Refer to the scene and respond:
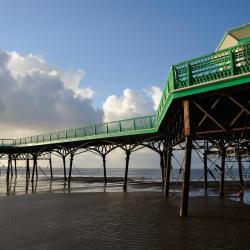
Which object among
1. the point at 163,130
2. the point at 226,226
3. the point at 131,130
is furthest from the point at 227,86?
the point at 131,130

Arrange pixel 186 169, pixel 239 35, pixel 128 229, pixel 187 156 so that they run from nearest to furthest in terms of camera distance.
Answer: pixel 128 229
pixel 186 169
pixel 187 156
pixel 239 35

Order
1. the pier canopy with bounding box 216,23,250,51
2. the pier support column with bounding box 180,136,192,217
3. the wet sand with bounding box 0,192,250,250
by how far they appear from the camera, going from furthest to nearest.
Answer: the pier canopy with bounding box 216,23,250,51, the pier support column with bounding box 180,136,192,217, the wet sand with bounding box 0,192,250,250

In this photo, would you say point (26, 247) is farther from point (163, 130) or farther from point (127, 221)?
point (163, 130)

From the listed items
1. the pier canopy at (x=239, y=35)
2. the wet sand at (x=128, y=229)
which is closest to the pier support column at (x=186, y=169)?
the wet sand at (x=128, y=229)

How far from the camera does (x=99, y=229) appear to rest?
14.6 meters

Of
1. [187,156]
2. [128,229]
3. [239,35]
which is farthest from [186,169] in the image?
[239,35]

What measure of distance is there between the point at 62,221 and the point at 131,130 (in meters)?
17.1

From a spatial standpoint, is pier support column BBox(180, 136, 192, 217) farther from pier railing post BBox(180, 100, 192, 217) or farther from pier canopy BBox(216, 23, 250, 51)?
pier canopy BBox(216, 23, 250, 51)

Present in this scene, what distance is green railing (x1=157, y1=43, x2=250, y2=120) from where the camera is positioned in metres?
13.5

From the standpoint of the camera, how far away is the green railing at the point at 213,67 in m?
13.5

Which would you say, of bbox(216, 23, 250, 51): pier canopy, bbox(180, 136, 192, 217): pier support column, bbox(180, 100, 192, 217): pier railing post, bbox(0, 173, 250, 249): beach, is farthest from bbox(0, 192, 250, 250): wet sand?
bbox(216, 23, 250, 51): pier canopy

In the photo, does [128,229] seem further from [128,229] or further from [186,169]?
[186,169]

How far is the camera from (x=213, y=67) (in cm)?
1457

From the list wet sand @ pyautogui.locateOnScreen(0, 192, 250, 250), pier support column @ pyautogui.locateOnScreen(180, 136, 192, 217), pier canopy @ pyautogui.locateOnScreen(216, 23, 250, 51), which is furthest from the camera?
pier canopy @ pyautogui.locateOnScreen(216, 23, 250, 51)
